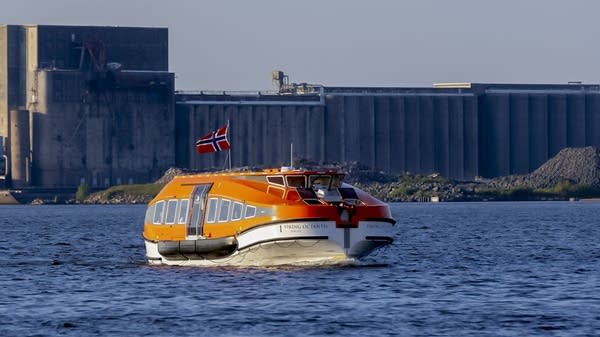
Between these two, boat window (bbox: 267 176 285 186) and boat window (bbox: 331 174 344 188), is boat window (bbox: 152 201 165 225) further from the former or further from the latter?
boat window (bbox: 331 174 344 188)

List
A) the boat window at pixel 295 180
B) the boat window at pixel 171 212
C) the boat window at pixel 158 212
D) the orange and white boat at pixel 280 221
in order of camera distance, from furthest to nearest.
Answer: the boat window at pixel 158 212
the boat window at pixel 171 212
the boat window at pixel 295 180
the orange and white boat at pixel 280 221

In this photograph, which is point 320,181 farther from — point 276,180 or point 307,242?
point 307,242

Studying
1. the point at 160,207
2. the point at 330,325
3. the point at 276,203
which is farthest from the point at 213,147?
the point at 330,325

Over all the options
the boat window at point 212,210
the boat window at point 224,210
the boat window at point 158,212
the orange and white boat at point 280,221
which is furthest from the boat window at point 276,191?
the boat window at point 158,212

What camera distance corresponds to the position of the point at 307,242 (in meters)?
61.3

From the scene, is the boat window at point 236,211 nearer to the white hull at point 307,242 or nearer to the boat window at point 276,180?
the white hull at point 307,242

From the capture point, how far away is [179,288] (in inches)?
2259

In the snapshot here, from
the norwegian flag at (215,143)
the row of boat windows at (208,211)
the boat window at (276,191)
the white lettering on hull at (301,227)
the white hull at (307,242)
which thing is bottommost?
the white hull at (307,242)

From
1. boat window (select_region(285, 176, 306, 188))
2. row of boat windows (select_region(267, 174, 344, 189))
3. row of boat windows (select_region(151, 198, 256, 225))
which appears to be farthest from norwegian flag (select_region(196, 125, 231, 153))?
boat window (select_region(285, 176, 306, 188))

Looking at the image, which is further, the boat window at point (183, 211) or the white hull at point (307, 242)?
the boat window at point (183, 211)

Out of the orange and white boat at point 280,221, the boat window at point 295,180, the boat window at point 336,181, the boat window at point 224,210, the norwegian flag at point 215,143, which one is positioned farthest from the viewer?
the norwegian flag at point 215,143

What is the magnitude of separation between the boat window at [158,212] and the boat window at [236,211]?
6.01 metres

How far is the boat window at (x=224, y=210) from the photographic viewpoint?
64.1 meters

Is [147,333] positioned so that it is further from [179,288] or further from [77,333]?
[179,288]
